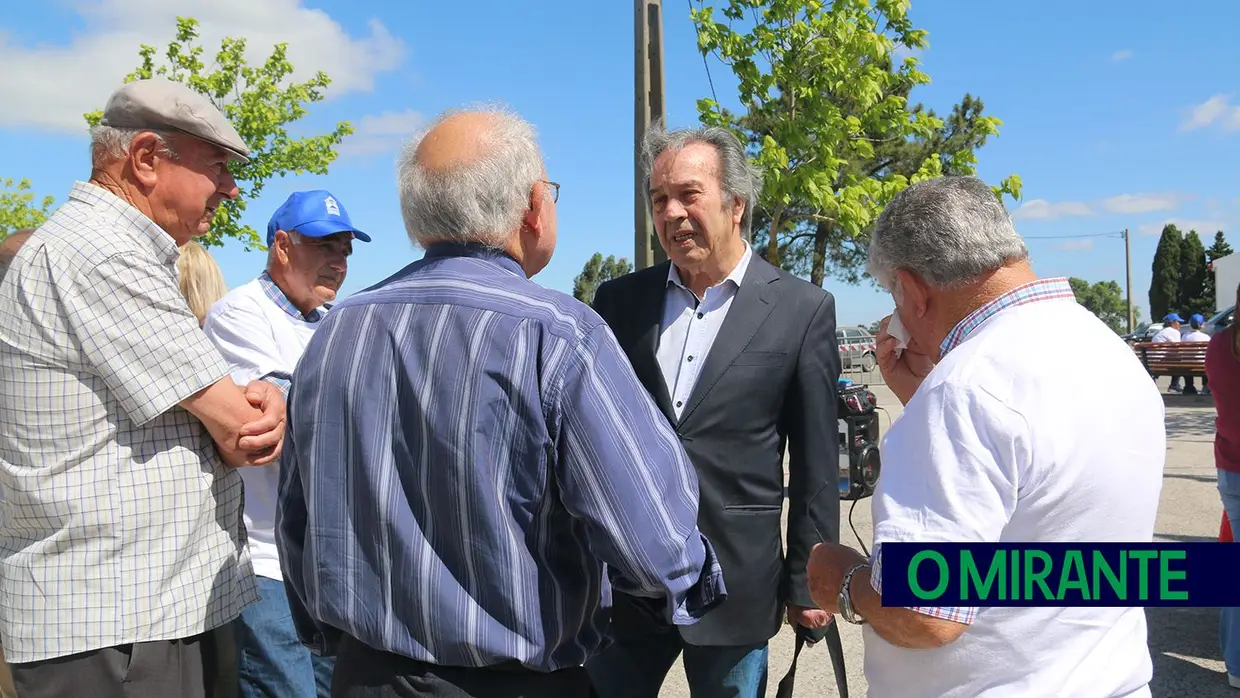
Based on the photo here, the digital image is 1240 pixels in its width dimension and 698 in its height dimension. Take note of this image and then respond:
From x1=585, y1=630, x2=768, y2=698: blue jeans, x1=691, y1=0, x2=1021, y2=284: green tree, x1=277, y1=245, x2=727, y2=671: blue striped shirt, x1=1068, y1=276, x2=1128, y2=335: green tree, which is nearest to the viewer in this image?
x1=277, y1=245, x2=727, y2=671: blue striped shirt

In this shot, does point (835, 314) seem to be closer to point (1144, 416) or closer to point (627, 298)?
point (627, 298)

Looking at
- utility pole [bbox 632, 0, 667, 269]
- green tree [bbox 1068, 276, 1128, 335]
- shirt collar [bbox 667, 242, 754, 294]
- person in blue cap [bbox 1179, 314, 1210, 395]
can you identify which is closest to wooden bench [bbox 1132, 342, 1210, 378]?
person in blue cap [bbox 1179, 314, 1210, 395]

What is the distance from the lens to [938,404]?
61.1 inches

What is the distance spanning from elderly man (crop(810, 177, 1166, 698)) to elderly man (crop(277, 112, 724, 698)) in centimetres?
38

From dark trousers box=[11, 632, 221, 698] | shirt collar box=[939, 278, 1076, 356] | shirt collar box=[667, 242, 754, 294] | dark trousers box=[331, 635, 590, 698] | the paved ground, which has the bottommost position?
the paved ground

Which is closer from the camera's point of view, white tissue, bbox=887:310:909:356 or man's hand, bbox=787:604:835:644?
white tissue, bbox=887:310:909:356

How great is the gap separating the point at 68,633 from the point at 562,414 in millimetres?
1157

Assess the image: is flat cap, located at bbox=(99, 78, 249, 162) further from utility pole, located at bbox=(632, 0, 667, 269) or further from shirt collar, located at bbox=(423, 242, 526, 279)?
utility pole, located at bbox=(632, 0, 667, 269)

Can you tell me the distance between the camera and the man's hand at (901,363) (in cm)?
219

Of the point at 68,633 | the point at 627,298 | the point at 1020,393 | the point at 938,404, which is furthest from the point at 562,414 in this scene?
the point at 627,298

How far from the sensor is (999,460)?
1.51 metres

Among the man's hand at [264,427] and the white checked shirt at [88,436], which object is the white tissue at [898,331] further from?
the white checked shirt at [88,436]

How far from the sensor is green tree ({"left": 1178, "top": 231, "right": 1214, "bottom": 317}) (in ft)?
184

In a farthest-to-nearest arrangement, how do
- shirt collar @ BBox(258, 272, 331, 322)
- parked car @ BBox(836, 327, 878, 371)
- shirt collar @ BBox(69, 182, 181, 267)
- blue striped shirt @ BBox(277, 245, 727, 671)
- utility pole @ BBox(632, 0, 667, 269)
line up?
parked car @ BBox(836, 327, 878, 371)
utility pole @ BBox(632, 0, 667, 269)
shirt collar @ BBox(258, 272, 331, 322)
shirt collar @ BBox(69, 182, 181, 267)
blue striped shirt @ BBox(277, 245, 727, 671)
